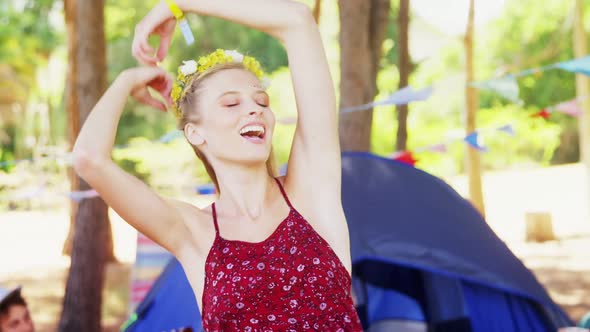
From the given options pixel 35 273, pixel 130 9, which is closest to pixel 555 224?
pixel 35 273

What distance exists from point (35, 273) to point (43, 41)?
9274 mm

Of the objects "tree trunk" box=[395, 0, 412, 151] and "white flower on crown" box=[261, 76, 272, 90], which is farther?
"tree trunk" box=[395, 0, 412, 151]

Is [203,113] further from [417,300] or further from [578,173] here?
[578,173]

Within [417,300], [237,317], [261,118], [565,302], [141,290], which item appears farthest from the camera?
[565,302]

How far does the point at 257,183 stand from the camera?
A: 6.15ft

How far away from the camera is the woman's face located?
182cm

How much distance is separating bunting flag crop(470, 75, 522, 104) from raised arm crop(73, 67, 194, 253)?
2.61 metres

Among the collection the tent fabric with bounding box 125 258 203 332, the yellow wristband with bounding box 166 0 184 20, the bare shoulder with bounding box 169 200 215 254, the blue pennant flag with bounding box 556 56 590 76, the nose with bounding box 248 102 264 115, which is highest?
the blue pennant flag with bounding box 556 56 590 76

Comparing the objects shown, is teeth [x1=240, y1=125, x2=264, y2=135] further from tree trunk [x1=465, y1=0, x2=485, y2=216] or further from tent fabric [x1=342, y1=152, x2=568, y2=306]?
tree trunk [x1=465, y1=0, x2=485, y2=216]

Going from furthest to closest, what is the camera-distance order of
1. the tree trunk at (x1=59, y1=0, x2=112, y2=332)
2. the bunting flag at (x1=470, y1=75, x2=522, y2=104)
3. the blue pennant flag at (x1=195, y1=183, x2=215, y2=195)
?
1. the tree trunk at (x1=59, y1=0, x2=112, y2=332)
2. the blue pennant flag at (x1=195, y1=183, x2=215, y2=195)
3. the bunting flag at (x1=470, y1=75, x2=522, y2=104)

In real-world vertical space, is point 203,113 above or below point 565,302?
above

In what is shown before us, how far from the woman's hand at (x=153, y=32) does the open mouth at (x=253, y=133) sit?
0.89 feet

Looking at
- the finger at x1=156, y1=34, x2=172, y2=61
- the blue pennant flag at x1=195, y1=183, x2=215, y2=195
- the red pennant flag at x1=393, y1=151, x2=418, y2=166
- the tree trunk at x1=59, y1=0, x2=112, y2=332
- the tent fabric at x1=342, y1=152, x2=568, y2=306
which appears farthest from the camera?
the tree trunk at x1=59, y1=0, x2=112, y2=332

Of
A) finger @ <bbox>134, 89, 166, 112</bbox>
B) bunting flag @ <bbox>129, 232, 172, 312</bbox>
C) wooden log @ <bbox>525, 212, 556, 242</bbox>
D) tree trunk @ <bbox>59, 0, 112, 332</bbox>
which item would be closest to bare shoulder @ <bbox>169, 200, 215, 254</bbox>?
finger @ <bbox>134, 89, 166, 112</bbox>
